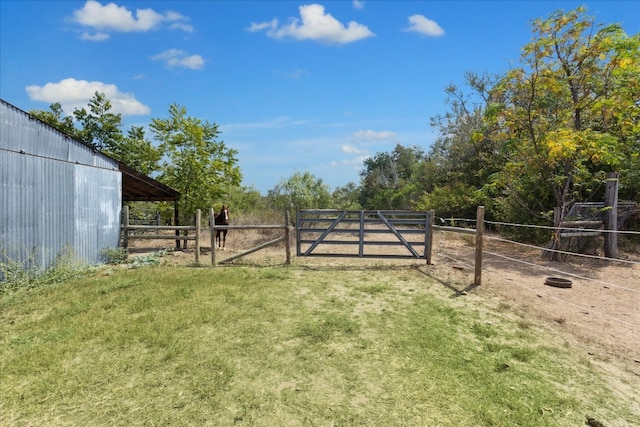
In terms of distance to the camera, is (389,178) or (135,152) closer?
(135,152)

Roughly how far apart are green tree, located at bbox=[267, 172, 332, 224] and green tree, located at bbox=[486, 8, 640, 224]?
822 centimetres

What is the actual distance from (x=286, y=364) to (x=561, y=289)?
229 inches

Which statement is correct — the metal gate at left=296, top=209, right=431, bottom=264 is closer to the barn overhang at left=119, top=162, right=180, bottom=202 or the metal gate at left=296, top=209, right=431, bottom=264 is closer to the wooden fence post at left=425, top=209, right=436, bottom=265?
the wooden fence post at left=425, top=209, right=436, bottom=265

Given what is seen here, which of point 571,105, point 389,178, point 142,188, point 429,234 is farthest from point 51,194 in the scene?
point 389,178

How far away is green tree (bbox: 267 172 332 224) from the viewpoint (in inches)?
655

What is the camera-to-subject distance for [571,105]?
34.0 ft

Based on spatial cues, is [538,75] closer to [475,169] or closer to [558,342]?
[558,342]

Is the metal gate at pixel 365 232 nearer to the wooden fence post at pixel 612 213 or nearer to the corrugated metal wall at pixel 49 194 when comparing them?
the wooden fence post at pixel 612 213

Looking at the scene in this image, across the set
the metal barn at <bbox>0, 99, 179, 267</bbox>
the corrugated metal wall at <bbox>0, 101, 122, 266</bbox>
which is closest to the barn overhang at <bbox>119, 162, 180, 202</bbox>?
the metal barn at <bbox>0, 99, 179, 267</bbox>

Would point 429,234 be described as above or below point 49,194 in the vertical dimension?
below

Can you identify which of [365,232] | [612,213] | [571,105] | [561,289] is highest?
[571,105]

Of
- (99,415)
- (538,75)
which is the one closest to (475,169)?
(538,75)

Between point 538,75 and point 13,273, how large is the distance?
13.1 meters

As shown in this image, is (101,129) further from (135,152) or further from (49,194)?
(49,194)
